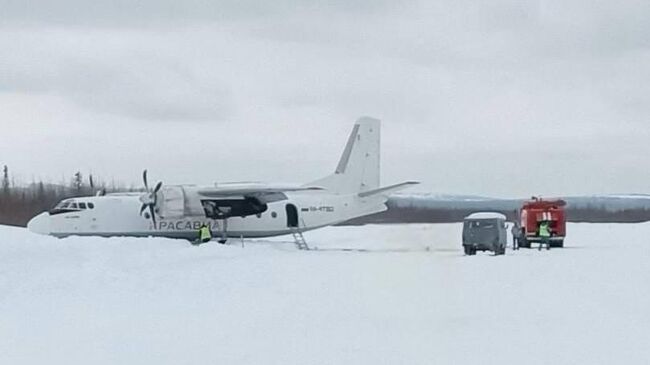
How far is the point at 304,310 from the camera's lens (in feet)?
43.3

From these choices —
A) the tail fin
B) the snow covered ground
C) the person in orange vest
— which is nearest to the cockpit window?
the person in orange vest

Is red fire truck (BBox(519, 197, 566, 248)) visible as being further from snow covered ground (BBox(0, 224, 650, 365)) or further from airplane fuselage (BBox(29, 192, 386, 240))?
snow covered ground (BBox(0, 224, 650, 365))

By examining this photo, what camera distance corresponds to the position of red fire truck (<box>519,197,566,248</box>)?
36.0m

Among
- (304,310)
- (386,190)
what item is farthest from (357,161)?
(304,310)

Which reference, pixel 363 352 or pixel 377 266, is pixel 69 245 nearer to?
pixel 377 266

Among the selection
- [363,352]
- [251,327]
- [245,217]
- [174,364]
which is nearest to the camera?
[174,364]

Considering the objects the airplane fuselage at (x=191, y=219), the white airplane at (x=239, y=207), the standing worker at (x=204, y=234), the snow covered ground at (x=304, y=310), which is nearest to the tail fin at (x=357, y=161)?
the white airplane at (x=239, y=207)

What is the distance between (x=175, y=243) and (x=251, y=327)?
17937 millimetres


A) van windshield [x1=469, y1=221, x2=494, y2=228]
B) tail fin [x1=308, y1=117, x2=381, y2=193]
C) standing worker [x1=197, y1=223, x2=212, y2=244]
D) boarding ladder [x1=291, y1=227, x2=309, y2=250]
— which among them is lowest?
boarding ladder [x1=291, y1=227, x2=309, y2=250]

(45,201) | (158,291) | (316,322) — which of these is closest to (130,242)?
(158,291)

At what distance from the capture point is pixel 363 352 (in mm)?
9336

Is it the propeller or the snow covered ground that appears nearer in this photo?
the snow covered ground

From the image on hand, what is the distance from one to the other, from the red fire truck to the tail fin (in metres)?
6.06

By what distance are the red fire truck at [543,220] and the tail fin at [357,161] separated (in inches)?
239
